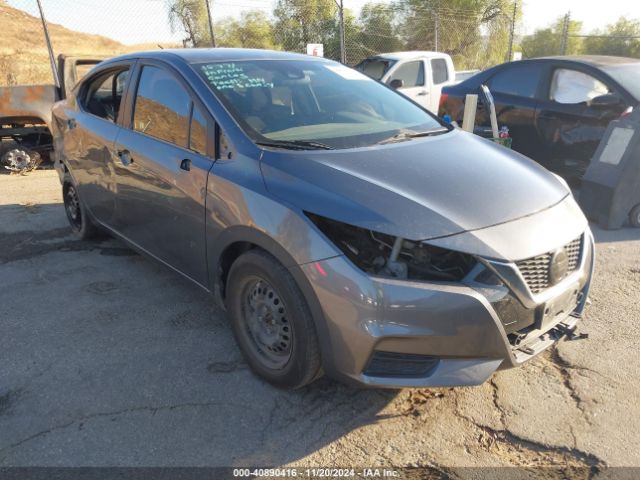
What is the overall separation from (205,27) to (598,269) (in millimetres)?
17410

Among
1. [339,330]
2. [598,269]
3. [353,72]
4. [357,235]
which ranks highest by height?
[353,72]

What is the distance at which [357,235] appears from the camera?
2.40m

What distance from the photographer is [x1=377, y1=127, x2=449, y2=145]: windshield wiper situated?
318 cm

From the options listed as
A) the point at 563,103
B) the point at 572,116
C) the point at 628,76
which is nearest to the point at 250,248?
the point at 572,116

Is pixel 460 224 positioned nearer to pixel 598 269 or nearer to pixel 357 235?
pixel 357 235

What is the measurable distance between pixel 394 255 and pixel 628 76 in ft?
17.9

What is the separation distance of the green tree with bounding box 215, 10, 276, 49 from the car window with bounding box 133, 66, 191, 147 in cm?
1804

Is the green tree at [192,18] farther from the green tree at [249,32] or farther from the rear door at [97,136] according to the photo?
the rear door at [97,136]

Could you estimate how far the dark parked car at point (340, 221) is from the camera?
89.8 inches

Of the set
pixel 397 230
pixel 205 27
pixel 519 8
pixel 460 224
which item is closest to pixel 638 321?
pixel 460 224

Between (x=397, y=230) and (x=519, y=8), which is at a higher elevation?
(x=519, y=8)

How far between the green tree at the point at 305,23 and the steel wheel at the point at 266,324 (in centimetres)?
1880

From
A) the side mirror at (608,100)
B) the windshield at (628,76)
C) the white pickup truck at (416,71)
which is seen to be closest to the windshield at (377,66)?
the white pickup truck at (416,71)

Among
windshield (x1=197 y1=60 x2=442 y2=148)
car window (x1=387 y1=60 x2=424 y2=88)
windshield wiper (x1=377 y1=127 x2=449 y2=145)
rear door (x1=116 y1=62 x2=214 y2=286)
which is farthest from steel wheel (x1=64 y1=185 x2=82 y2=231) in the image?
car window (x1=387 y1=60 x2=424 y2=88)
